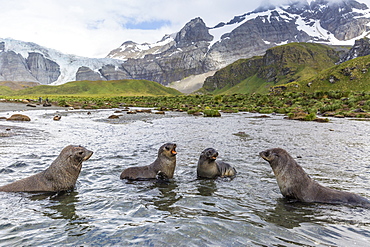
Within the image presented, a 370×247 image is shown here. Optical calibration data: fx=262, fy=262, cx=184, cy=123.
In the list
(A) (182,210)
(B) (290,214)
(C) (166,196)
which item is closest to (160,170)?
(C) (166,196)

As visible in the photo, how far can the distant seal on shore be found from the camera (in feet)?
22.1

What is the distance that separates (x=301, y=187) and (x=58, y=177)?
22.7ft

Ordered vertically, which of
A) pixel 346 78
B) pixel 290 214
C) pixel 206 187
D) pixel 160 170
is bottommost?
pixel 206 187

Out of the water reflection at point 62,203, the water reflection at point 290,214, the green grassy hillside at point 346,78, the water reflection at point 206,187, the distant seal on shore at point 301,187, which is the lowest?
the water reflection at point 206,187

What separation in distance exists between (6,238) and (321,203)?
23.4 ft

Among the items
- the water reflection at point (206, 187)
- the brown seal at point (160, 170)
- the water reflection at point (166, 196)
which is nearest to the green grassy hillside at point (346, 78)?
the water reflection at point (206, 187)

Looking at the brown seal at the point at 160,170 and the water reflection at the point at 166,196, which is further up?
the brown seal at the point at 160,170

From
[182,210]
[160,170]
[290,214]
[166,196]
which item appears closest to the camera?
[290,214]

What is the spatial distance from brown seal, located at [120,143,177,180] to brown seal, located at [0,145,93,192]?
1.75 m

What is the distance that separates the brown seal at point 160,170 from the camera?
9.00 meters

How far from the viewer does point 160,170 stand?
9.01 m

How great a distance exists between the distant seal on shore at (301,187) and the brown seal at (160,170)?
3284 mm

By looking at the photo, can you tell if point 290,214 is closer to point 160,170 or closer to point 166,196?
point 166,196

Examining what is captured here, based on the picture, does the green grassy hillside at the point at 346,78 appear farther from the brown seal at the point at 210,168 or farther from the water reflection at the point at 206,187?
the water reflection at the point at 206,187
